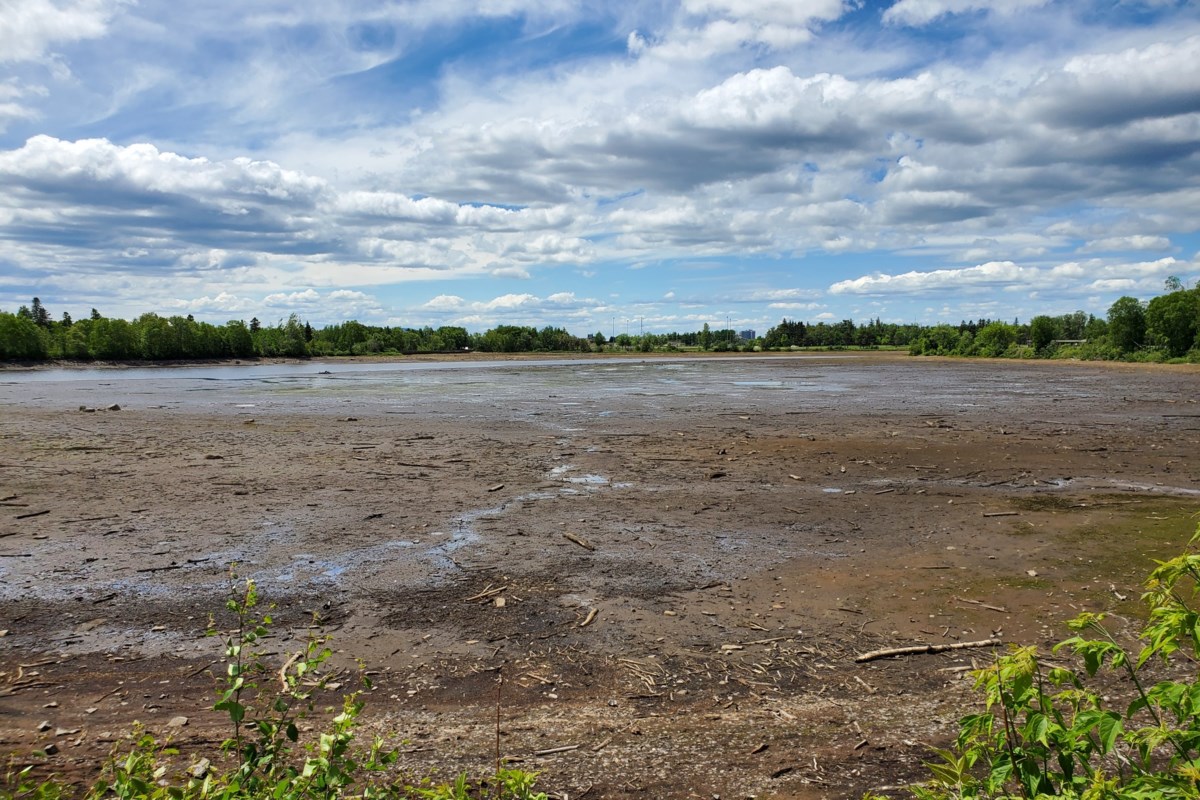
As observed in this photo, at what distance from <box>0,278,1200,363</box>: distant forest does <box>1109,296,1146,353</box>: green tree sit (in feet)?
0.35

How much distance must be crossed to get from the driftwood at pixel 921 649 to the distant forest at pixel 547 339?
76.2 meters

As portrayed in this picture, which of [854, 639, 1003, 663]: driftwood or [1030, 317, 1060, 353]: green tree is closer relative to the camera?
[854, 639, 1003, 663]: driftwood

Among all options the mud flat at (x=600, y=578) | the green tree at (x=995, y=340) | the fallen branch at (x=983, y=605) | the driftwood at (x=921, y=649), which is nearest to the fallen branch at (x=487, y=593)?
the mud flat at (x=600, y=578)

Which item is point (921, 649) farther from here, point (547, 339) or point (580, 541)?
point (547, 339)

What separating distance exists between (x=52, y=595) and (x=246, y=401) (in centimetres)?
2974

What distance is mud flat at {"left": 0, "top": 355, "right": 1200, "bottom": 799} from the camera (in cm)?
505

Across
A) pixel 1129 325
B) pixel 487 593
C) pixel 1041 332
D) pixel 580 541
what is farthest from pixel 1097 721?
pixel 1041 332

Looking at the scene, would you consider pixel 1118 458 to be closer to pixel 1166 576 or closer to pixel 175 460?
pixel 1166 576

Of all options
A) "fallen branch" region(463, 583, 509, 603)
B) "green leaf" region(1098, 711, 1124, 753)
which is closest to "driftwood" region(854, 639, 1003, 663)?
"fallen branch" region(463, 583, 509, 603)

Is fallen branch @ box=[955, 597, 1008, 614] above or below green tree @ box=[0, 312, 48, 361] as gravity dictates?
Answer: below

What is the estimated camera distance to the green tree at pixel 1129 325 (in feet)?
254

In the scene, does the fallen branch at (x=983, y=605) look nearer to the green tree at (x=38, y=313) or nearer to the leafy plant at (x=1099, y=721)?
the leafy plant at (x=1099, y=721)

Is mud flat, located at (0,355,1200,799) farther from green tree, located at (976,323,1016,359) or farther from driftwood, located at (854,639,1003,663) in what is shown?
green tree, located at (976,323,1016,359)

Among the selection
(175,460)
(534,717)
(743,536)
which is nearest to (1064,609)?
(743,536)
